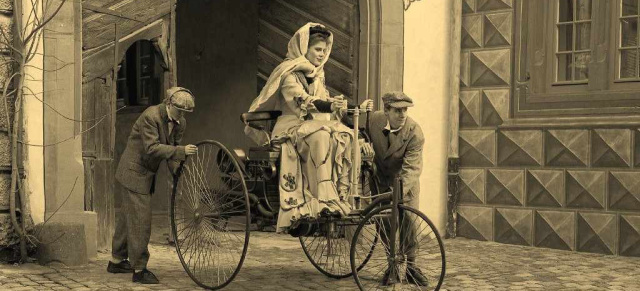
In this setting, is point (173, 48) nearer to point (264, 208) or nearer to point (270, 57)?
point (270, 57)

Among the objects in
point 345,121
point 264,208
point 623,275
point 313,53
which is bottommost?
point 623,275

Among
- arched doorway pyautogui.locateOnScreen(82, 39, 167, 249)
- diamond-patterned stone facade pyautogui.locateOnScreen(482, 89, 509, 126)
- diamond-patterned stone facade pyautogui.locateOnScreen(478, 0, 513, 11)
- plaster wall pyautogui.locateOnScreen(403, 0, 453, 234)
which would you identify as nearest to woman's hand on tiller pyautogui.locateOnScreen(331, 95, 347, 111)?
arched doorway pyautogui.locateOnScreen(82, 39, 167, 249)

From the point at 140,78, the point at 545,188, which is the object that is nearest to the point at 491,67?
the point at 545,188

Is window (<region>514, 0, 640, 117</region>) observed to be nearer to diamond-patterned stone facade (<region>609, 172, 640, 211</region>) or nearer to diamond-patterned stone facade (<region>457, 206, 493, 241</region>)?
diamond-patterned stone facade (<region>609, 172, 640, 211</region>)

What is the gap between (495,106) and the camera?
432 inches

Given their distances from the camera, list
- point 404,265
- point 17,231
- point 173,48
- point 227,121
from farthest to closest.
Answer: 1. point 227,121
2. point 173,48
3. point 17,231
4. point 404,265

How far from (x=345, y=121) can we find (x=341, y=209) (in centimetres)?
95

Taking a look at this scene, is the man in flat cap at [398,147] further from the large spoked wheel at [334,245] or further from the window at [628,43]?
the window at [628,43]

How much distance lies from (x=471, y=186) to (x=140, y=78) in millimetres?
5693

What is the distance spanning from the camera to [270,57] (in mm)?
11680

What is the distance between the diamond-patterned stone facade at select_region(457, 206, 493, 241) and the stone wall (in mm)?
12

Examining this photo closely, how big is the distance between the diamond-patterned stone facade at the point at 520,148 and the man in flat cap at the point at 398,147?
10.8 feet

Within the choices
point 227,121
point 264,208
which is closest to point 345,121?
point 264,208

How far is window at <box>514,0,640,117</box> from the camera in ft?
33.2
